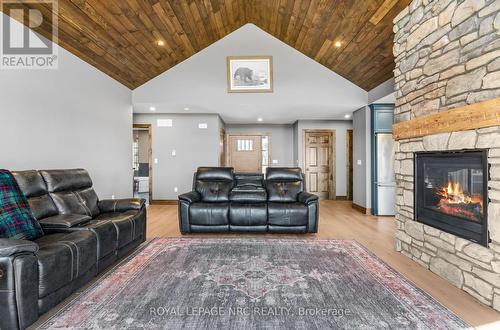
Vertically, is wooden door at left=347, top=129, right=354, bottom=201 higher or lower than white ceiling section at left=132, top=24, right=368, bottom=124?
lower

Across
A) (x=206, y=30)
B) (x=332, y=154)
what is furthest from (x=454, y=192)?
(x=332, y=154)

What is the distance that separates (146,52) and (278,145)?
450cm

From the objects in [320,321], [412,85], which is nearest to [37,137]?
[320,321]

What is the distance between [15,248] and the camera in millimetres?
1550

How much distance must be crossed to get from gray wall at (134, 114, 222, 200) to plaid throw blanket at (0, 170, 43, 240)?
13.5 feet

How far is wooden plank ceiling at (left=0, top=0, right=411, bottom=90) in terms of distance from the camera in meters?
3.16

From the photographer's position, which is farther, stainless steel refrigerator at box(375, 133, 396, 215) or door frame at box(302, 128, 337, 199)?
door frame at box(302, 128, 337, 199)

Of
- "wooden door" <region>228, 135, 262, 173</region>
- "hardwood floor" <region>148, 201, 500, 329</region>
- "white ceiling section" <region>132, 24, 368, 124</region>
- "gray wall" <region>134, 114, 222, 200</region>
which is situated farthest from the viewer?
"wooden door" <region>228, 135, 262, 173</region>

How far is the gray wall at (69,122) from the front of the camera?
2797 mm

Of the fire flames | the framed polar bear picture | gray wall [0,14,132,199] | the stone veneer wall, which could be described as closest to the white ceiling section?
the framed polar bear picture

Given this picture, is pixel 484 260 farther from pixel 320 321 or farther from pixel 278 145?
pixel 278 145

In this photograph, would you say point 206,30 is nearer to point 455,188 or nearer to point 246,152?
point 246,152

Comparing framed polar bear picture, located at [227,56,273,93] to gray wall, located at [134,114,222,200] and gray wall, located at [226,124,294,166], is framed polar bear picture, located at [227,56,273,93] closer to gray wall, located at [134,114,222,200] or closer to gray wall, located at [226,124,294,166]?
gray wall, located at [134,114,222,200]

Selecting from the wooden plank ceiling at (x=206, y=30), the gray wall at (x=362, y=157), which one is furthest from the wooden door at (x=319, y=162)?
the wooden plank ceiling at (x=206, y=30)
